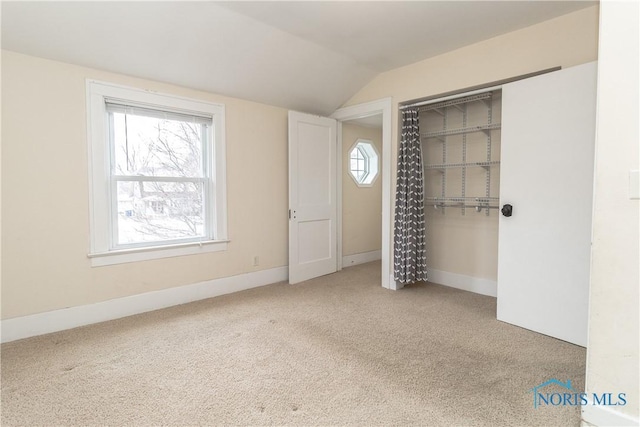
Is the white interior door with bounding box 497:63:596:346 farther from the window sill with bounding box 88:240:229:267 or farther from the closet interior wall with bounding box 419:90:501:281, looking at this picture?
the window sill with bounding box 88:240:229:267

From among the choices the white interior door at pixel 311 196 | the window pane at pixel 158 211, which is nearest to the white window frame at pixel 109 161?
the window pane at pixel 158 211

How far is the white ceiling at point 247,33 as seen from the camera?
2.39 meters

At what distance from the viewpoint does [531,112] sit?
8.48 feet

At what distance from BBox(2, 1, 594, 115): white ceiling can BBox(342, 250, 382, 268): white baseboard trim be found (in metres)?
2.69

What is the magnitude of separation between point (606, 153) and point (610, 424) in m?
1.25

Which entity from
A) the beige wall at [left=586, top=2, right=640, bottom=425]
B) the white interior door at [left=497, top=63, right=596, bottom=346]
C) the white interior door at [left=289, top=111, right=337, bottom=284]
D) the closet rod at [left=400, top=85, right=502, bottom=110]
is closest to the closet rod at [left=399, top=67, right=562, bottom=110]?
the closet rod at [left=400, top=85, right=502, bottom=110]

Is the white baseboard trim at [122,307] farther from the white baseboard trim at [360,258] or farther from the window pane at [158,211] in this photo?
the white baseboard trim at [360,258]

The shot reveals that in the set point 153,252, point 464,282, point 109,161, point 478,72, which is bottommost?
point 464,282

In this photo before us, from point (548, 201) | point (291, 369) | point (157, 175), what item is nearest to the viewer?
point (291, 369)

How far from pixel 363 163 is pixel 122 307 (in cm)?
396

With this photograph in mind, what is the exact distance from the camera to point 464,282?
3.79m

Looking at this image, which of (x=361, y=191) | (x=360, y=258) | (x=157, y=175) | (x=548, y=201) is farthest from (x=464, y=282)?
(x=157, y=175)

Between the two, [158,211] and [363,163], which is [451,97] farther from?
[158,211]

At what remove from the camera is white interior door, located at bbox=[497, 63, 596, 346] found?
7.73ft
